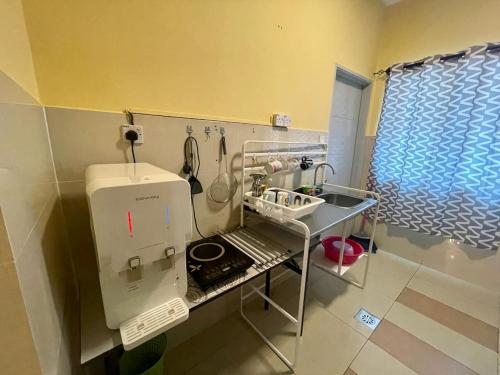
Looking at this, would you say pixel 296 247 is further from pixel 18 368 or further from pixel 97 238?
pixel 18 368

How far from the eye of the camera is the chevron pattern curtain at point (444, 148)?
1760 mm

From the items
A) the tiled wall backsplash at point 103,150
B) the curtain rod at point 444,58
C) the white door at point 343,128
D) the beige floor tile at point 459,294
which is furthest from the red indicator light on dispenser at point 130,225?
the curtain rod at point 444,58

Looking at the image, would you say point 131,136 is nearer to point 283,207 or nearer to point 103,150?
point 103,150

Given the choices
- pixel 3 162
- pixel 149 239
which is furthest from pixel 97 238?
pixel 3 162

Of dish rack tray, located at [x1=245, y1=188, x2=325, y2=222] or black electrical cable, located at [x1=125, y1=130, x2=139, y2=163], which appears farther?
dish rack tray, located at [x1=245, y1=188, x2=325, y2=222]

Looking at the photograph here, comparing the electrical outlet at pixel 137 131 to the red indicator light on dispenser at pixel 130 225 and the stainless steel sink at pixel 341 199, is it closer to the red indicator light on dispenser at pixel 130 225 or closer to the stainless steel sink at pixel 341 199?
the red indicator light on dispenser at pixel 130 225

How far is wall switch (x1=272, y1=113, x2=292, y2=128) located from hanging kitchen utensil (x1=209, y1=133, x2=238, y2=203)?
0.47 meters

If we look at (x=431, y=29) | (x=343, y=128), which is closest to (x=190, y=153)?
(x=343, y=128)

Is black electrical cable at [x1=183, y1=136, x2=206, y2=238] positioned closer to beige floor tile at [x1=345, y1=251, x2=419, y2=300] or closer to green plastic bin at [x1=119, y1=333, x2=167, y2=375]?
green plastic bin at [x1=119, y1=333, x2=167, y2=375]

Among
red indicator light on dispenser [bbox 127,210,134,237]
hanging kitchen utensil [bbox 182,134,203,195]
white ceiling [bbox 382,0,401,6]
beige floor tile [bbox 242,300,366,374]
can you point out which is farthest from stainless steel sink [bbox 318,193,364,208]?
white ceiling [bbox 382,0,401,6]

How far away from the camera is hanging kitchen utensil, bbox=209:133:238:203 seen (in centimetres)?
133

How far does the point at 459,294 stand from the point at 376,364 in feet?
4.37

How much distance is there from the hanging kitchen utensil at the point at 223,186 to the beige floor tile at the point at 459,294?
2038 millimetres

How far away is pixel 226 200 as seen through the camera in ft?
4.69
